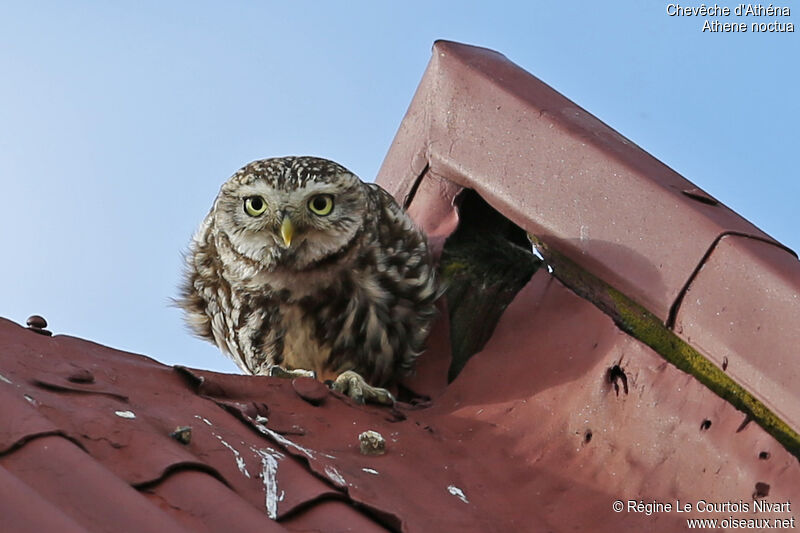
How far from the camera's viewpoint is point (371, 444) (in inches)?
105

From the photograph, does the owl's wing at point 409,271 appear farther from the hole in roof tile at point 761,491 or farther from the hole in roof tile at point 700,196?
the hole in roof tile at point 761,491

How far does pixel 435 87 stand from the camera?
A: 12.4 ft

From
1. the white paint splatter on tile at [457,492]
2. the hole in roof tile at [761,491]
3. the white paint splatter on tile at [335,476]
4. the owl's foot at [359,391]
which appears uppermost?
the hole in roof tile at [761,491]

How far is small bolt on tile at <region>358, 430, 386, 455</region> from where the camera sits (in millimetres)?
2652

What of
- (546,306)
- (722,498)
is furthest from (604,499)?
(546,306)

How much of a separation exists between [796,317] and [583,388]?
0.52 m

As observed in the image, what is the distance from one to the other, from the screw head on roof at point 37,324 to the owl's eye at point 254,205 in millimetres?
1542

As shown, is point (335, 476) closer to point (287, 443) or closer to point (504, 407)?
point (287, 443)

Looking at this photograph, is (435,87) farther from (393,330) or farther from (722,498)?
(722,498)

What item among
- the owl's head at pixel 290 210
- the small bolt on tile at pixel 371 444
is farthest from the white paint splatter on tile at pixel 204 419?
the owl's head at pixel 290 210

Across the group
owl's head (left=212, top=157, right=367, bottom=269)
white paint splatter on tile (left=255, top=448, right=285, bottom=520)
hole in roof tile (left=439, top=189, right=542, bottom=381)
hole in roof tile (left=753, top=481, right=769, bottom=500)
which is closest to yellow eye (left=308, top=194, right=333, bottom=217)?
owl's head (left=212, top=157, right=367, bottom=269)

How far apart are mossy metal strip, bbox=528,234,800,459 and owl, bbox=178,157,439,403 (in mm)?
570

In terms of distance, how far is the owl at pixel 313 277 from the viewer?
3791mm

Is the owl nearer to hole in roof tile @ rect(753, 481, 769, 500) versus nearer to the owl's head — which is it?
the owl's head
